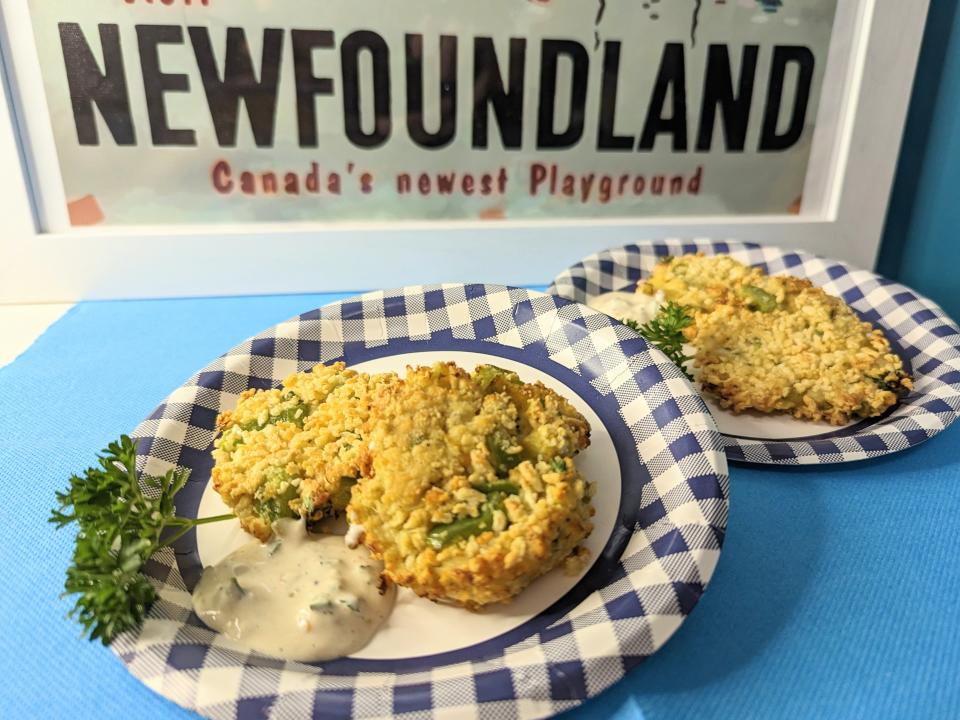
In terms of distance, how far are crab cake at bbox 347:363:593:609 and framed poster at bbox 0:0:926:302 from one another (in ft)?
2.44

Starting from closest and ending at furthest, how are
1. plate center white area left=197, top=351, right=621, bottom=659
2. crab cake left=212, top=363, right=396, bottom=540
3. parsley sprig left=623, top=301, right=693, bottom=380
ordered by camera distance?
plate center white area left=197, top=351, right=621, bottom=659
crab cake left=212, top=363, right=396, bottom=540
parsley sprig left=623, top=301, right=693, bottom=380

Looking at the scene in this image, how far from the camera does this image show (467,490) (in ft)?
2.62

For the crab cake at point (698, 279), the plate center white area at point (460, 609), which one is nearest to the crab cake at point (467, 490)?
Answer: the plate center white area at point (460, 609)

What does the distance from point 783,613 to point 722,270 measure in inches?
29.3

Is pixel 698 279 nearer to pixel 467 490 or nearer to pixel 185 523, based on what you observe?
pixel 467 490

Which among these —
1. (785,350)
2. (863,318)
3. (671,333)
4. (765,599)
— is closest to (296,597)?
(765,599)

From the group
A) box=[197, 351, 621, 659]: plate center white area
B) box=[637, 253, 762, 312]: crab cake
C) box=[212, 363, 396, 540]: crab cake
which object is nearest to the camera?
box=[197, 351, 621, 659]: plate center white area

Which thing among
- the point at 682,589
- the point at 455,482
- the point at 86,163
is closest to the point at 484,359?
the point at 455,482

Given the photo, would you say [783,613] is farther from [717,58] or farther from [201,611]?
[717,58]

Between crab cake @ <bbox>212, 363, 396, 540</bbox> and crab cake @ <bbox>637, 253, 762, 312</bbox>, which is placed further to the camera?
crab cake @ <bbox>637, 253, 762, 312</bbox>

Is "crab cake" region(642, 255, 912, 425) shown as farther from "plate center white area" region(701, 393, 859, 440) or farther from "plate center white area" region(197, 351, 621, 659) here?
"plate center white area" region(197, 351, 621, 659)

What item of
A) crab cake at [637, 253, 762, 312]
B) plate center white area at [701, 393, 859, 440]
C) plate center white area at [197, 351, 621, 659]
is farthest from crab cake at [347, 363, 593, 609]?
crab cake at [637, 253, 762, 312]

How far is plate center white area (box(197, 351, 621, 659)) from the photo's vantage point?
2.51 ft

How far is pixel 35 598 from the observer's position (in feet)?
2.80
